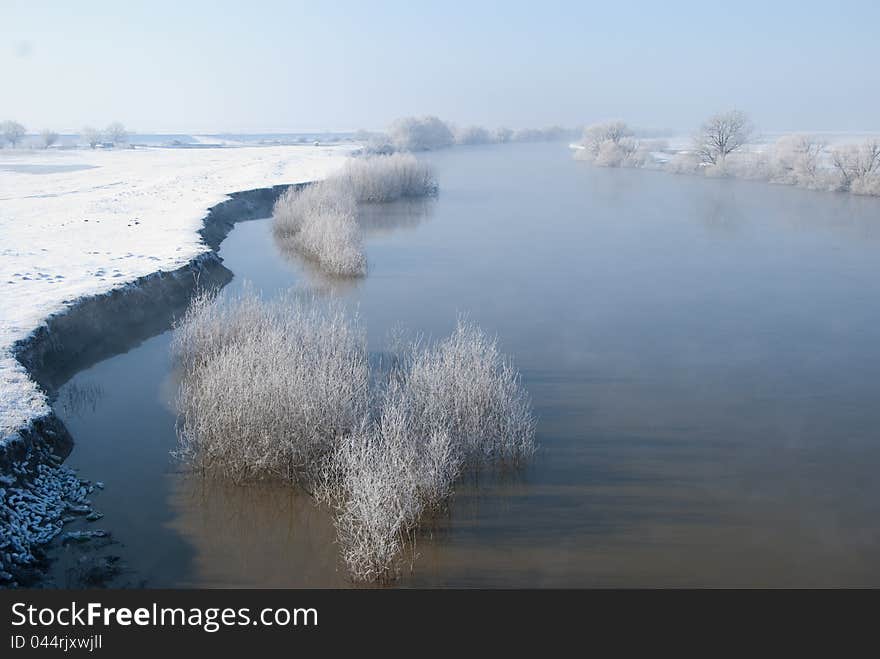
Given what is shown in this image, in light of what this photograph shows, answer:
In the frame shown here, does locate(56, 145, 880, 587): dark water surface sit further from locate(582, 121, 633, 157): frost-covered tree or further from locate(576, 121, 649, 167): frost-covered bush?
locate(582, 121, 633, 157): frost-covered tree


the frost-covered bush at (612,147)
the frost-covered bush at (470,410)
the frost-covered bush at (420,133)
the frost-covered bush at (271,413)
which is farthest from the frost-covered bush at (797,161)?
the frost-covered bush at (271,413)

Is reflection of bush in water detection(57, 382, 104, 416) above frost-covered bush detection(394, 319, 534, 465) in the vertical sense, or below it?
below

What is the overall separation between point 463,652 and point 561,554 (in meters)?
1.60

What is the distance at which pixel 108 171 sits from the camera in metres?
37.6

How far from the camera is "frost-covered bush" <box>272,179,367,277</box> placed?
15547mm

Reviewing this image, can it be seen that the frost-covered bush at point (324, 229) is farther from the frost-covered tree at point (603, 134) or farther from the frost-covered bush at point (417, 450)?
the frost-covered tree at point (603, 134)

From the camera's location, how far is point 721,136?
41031 millimetres

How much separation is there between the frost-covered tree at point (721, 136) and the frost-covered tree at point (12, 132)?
6249cm

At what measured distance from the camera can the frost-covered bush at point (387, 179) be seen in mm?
26391

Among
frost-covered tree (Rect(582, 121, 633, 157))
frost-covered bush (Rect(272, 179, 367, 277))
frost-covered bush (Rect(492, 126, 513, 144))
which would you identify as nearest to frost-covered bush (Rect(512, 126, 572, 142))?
frost-covered bush (Rect(492, 126, 513, 144))

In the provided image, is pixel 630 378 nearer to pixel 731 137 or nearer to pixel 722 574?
pixel 722 574

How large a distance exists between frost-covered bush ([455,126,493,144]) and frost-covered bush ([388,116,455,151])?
6.61 metres

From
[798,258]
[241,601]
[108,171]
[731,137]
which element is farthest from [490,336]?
[731,137]

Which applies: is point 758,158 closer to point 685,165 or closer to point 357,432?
point 685,165
